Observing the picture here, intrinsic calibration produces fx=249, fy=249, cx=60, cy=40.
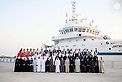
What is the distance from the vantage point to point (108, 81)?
33.9 feet

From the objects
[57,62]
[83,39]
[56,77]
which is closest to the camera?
[56,77]


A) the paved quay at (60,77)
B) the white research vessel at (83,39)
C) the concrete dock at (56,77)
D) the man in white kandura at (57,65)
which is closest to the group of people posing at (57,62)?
the man in white kandura at (57,65)

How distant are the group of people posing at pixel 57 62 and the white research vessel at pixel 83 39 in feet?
74.0

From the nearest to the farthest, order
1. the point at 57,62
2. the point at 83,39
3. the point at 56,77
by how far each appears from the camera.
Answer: the point at 56,77 < the point at 57,62 < the point at 83,39

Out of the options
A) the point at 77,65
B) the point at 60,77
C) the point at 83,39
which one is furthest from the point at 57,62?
the point at 83,39

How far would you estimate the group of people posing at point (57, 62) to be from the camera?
52.0 ft

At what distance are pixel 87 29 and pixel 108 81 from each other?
3393cm

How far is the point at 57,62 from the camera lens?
15.7 m

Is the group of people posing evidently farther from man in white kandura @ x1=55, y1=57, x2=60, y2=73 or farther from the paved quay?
the paved quay

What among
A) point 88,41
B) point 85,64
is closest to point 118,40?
point 88,41

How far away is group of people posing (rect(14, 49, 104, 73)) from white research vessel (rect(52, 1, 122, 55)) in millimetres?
22545

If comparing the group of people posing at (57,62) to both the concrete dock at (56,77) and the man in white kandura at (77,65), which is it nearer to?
the man in white kandura at (77,65)

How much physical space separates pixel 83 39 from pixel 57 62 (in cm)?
2628

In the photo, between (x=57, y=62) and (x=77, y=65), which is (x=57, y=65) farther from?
(x=77, y=65)
